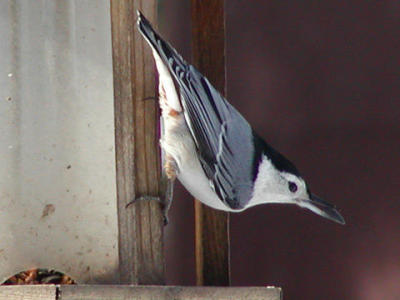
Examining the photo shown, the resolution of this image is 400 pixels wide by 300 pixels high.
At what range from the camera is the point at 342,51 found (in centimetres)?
381

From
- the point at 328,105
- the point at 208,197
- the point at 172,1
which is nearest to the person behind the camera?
the point at 208,197

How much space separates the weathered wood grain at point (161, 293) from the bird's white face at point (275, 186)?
0.57 m

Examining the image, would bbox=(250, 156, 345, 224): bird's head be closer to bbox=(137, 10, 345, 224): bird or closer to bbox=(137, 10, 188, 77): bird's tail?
bbox=(137, 10, 345, 224): bird

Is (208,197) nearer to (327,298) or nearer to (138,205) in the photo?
(138,205)

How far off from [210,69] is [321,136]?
934 millimetres

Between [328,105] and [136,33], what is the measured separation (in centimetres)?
111

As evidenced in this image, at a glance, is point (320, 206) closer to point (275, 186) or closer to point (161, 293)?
point (275, 186)

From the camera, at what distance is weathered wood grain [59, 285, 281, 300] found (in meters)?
2.41

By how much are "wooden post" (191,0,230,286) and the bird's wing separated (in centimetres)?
7

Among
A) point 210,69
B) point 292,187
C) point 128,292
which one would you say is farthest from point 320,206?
point 128,292

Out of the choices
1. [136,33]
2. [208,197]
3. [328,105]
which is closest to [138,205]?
[208,197]

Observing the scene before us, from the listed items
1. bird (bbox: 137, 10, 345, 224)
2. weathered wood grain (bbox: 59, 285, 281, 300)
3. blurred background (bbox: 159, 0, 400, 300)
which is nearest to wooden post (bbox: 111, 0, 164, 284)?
bird (bbox: 137, 10, 345, 224)

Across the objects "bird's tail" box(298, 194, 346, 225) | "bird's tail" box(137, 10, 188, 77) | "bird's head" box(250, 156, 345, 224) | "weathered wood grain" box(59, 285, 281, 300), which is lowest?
"weathered wood grain" box(59, 285, 281, 300)

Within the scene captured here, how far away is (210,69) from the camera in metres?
2.93
